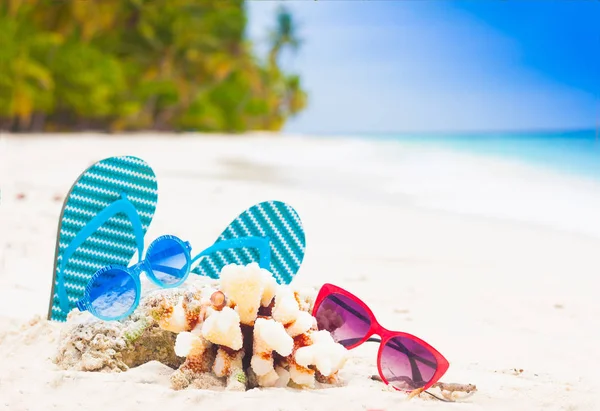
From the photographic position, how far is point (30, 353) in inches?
84.2

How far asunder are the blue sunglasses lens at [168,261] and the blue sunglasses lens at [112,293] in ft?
0.30

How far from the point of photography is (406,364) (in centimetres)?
192

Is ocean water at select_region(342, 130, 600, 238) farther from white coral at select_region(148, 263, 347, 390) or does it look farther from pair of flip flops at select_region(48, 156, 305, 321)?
white coral at select_region(148, 263, 347, 390)

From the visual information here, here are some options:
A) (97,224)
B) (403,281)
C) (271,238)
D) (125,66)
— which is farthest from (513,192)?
(125,66)

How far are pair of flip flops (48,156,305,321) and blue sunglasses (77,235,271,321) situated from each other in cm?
18

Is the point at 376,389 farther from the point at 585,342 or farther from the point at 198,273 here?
the point at 585,342

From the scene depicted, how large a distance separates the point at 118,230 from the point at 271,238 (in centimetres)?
51

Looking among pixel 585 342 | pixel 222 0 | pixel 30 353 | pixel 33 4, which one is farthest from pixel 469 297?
pixel 222 0

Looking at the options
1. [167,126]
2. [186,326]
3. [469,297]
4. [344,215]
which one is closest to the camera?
[186,326]

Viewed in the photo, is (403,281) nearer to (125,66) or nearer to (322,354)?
(322,354)

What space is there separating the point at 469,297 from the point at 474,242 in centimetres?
171

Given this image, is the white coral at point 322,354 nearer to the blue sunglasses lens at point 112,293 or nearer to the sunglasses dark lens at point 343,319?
the sunglasses dark lens at point 343,319

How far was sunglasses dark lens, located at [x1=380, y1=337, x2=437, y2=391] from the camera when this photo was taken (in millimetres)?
1892

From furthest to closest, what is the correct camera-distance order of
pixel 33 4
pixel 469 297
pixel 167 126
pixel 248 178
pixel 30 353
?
pixel 167 126
pixel 33 4
pixel 248 178
pixel 469 297
pixel 30 353
